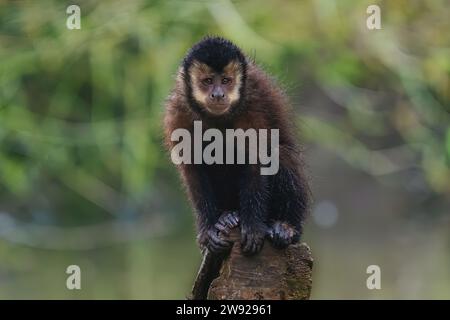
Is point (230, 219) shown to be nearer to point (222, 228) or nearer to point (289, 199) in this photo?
point (222, 228)

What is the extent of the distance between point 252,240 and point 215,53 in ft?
3.54

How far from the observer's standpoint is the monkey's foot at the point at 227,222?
5.80 metres

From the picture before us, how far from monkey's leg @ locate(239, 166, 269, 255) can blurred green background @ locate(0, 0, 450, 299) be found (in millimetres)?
6348

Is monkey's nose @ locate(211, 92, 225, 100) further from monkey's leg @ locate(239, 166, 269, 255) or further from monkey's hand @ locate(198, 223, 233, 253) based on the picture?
monkey's hand @ locate(198, 223, 233, 253)

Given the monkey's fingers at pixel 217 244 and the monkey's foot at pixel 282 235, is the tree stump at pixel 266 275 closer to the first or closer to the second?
the monkey's foot at pixel 282 235

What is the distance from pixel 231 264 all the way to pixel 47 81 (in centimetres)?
919

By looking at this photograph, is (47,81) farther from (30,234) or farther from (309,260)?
(309,260)

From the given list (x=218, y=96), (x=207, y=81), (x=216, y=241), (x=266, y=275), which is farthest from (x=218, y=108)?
(x=266, y=275)

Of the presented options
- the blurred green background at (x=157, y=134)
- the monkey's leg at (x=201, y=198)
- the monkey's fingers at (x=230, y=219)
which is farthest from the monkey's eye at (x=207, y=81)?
the blurred green background at (x=157, y=134)

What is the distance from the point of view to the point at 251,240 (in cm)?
549

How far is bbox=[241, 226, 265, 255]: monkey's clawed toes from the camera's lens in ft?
17.9

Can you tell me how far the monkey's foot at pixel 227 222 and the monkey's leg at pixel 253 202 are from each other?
2.3 inches

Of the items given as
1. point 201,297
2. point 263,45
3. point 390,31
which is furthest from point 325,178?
point 201,297

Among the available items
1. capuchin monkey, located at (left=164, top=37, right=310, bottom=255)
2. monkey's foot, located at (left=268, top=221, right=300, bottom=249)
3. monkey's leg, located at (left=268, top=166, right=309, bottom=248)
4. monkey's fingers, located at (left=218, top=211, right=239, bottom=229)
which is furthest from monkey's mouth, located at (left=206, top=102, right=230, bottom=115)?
monkey's foot, located at (left=268, top=221, right=300, bottom=249)
